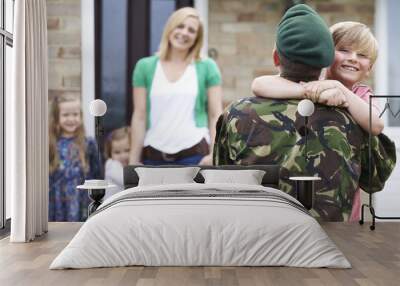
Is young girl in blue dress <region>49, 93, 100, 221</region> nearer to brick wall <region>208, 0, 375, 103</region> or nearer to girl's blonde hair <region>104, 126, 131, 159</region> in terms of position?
girl's blonde hair <region>104, 126, 131, 159</region>

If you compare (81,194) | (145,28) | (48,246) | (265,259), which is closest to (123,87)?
(145,28)

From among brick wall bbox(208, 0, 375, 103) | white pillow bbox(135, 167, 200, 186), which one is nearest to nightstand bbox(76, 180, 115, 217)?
white pillow bbox(135, 167, 200, 186)

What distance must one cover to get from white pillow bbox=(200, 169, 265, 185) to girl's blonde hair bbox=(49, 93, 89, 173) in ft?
4.99

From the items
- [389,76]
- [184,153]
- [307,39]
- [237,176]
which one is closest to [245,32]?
[307,39]

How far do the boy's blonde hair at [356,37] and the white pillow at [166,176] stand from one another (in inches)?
81.1

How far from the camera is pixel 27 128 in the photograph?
5406mm

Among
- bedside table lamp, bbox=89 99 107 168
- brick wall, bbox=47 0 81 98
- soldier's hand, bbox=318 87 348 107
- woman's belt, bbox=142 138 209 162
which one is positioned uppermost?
brick wall, bbox=47 0 81 98

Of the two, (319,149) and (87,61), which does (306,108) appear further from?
(87,61)

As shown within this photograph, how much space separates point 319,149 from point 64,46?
2956 millimetres

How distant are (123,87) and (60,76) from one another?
705 mm

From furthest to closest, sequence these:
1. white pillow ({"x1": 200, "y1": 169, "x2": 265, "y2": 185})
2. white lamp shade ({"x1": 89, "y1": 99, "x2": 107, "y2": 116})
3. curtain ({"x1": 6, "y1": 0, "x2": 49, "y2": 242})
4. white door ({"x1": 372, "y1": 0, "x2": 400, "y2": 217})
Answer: white door ({"x1": 372, "y1": 0, "x2": 400, "y2": 217})
white lamp shade ({"x1": 89, "y1": 99, "x2": 107, "y2": 116})
white pillow ({"x1": 200, "y1": 169, "x2": 265, "y2": 185})
curtain ({"x1": 6, "y1": 0, "x2": 49, "y2": 242})

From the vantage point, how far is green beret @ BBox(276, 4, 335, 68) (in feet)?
20.5

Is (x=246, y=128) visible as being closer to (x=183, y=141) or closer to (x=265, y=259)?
(x=183, y=141)

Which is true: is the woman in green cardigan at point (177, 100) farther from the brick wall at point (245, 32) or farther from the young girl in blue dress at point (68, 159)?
the young girl in blue dress at point (68, 159)
